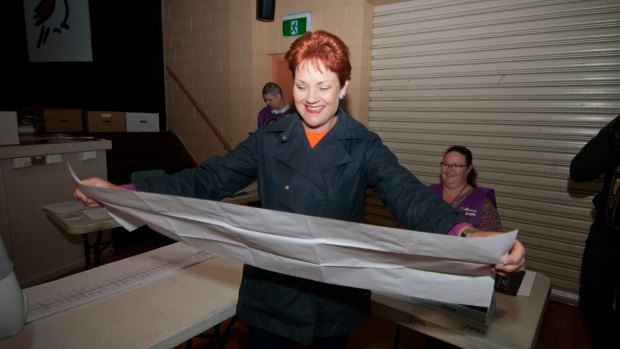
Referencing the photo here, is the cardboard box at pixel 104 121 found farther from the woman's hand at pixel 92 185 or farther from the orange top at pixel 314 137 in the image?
the orange top at pixel 314 137

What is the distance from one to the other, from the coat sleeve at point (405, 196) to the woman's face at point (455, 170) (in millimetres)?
1566

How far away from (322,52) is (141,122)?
500cm

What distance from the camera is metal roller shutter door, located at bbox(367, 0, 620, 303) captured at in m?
2.93

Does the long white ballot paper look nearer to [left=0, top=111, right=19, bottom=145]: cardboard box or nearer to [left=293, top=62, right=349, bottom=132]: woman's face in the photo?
[left=293, top=62, right=349, bottom=132]: woman's face

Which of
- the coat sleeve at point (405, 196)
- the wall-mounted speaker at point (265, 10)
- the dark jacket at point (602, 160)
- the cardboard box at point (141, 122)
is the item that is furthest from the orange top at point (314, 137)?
the cardboard box at point (141, 122)

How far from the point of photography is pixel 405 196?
3.03 feet

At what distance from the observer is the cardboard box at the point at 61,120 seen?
445cm

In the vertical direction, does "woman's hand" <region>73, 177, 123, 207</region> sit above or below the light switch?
above

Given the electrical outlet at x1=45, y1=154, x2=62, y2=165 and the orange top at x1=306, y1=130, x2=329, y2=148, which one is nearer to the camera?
the orange top at x1=306, y1=130, x2=329, y2=148

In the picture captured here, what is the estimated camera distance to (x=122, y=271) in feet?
5.04

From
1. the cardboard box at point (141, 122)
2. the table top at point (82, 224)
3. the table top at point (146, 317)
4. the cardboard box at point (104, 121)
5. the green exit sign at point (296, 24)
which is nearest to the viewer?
the table top at point (146, 317)

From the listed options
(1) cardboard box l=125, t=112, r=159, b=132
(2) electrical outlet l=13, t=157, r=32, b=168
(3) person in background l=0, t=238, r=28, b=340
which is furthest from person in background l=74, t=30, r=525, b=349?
(1) cardboard box l=125, t=112, r=159, b=132

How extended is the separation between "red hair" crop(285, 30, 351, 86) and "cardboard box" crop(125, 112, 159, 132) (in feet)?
15.8

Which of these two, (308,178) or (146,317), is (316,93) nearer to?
(308,178)
